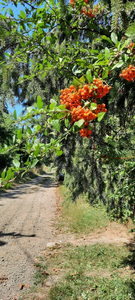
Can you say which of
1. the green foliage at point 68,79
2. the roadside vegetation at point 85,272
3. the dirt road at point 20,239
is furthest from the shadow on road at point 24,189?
the green foliage at point 68,79

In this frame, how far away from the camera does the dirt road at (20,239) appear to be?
362cm

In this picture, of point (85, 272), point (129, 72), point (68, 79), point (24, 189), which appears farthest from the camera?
point (24, 189)

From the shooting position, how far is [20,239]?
554 cm

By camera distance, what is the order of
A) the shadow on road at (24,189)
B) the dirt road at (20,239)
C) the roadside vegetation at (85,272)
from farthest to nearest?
the shadow on road at (24,189) → the dirt road at (20,239) → the roadside vegetation at (85,272)

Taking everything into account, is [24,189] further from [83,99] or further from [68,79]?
[83,99]

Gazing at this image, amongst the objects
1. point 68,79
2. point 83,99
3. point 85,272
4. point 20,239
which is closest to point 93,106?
point 83,99

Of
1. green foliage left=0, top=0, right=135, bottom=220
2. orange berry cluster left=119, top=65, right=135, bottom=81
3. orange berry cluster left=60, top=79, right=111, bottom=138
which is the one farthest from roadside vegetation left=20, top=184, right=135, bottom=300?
orange berry cluster left=119, top=65, right=135, bottom=81

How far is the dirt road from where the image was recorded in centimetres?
362

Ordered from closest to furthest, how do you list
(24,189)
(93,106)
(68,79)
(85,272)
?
(93,106) < (68,79) < (85,272) < (24,189)

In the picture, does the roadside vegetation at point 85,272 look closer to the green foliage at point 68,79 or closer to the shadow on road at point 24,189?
the green foliage at point 68,79

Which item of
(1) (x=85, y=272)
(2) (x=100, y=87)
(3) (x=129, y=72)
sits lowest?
(1) (x=85, y=272)

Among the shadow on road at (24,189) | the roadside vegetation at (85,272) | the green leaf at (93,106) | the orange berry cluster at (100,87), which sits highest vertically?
the orange berry cluster at (100,87)

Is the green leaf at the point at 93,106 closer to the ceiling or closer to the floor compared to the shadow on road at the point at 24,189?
closer to the ceiling

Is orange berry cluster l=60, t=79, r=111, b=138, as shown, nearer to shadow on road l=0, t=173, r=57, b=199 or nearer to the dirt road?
the dirt road
